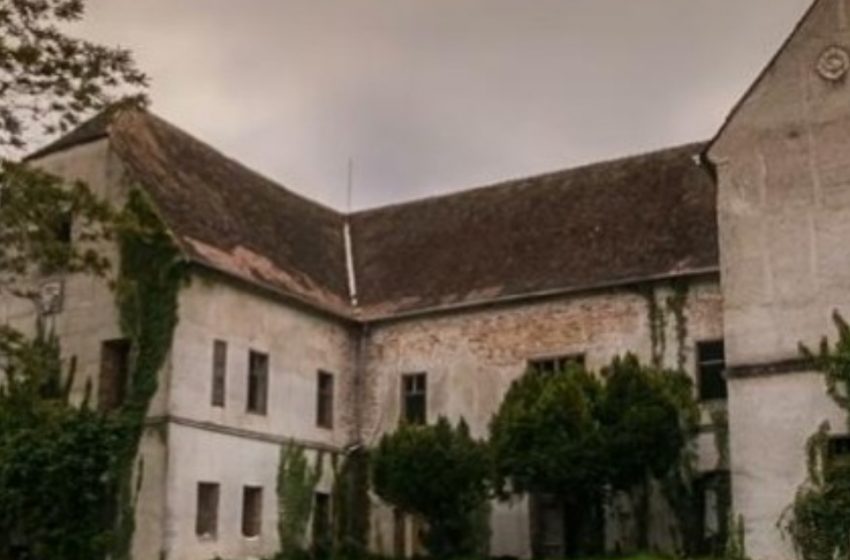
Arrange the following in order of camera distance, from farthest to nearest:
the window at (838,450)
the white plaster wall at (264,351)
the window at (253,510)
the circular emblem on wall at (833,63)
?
the window at (253,510)
the white plaster wall at (264,351)
the circular emblem on wall at (833,63)
the window at (838,450)

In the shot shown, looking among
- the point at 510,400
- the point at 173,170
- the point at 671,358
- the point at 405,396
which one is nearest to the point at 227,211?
the point at 173,170

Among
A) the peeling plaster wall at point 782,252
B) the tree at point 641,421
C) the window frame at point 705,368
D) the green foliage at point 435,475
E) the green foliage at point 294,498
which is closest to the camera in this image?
the peeling plaster wall at point 782,252

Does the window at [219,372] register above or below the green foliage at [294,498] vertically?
above

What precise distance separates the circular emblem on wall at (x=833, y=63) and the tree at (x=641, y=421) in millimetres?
6945

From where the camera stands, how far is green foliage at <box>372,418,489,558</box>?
1000 inches

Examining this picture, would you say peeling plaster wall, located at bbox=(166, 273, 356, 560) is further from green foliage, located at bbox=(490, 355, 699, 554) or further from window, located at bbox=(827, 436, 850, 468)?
window, located at bbox=(827, 436, 850, 468)

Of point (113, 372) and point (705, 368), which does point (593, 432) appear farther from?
point (113, 372)

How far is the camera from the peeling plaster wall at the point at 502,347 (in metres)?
26.9

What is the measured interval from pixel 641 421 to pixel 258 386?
9507mm

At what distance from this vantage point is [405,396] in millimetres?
30531

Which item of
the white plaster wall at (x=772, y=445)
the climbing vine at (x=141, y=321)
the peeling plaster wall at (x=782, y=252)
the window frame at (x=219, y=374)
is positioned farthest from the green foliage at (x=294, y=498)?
the peeling plaster wall at (x=782, y=252)

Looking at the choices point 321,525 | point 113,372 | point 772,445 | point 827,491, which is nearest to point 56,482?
point 113,372

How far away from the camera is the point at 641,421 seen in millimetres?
23391

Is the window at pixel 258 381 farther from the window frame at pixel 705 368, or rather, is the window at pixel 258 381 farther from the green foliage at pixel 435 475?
the window frame at pixel 705 368
